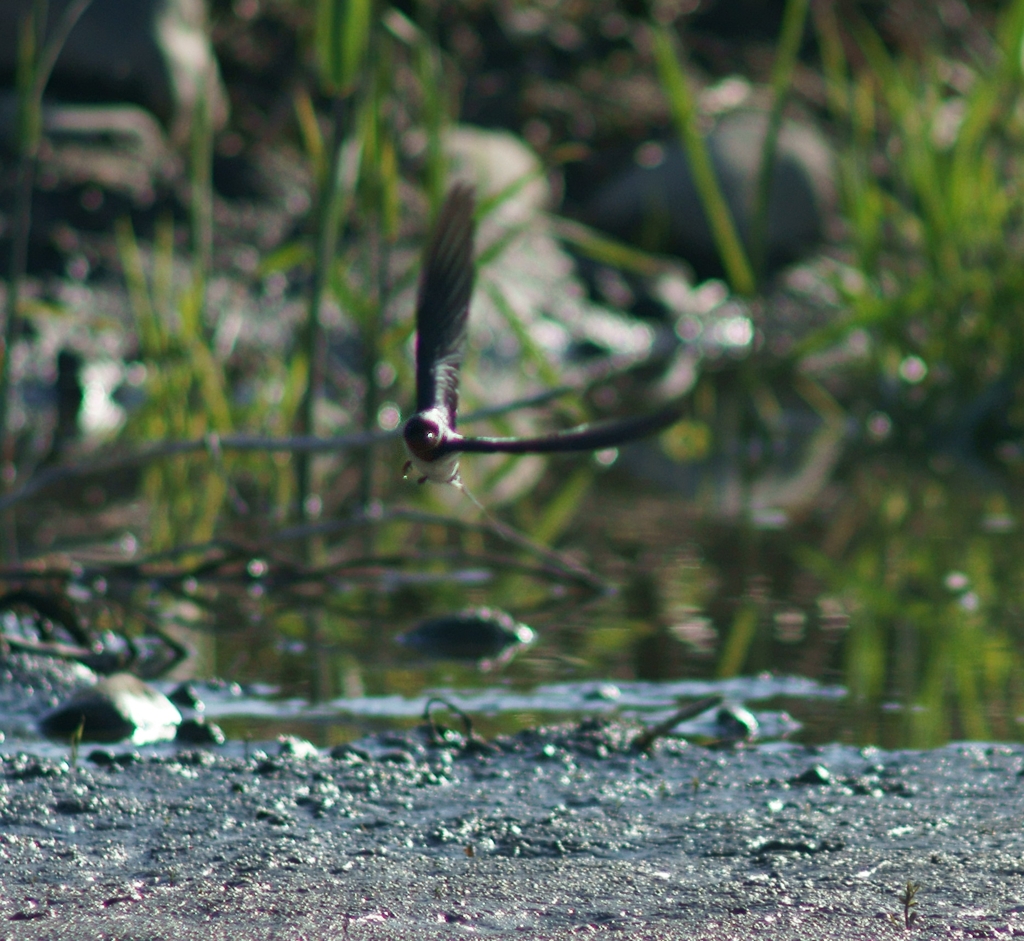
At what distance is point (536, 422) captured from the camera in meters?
6.04

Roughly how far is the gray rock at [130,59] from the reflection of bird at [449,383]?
729cm

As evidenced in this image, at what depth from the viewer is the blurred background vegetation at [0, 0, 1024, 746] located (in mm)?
2613

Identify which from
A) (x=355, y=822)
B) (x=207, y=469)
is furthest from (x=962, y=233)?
(x=355, y=822)

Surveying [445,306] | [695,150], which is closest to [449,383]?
[445,306]

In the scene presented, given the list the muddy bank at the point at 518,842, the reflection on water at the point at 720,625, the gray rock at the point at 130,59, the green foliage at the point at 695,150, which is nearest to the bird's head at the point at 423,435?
the muddy bank at the point at 518,842

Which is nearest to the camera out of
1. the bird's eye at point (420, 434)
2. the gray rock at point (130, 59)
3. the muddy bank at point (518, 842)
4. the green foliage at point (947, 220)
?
the bird's eye at point (420, 434)

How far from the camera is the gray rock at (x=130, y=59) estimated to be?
8.43 m

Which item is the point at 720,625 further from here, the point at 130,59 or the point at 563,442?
the point at 130,59

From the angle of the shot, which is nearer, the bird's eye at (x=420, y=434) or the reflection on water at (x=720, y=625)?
the bird's eye at (x=420, y=434)

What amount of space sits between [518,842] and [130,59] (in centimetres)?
756

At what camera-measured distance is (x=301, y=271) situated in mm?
7887

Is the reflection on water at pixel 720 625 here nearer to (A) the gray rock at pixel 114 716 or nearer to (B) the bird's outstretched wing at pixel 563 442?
(A) the gray rock at pixel 114 716

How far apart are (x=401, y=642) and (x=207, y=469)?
2.17 meters

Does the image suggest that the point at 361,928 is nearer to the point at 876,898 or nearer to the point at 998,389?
the point at 876,898
